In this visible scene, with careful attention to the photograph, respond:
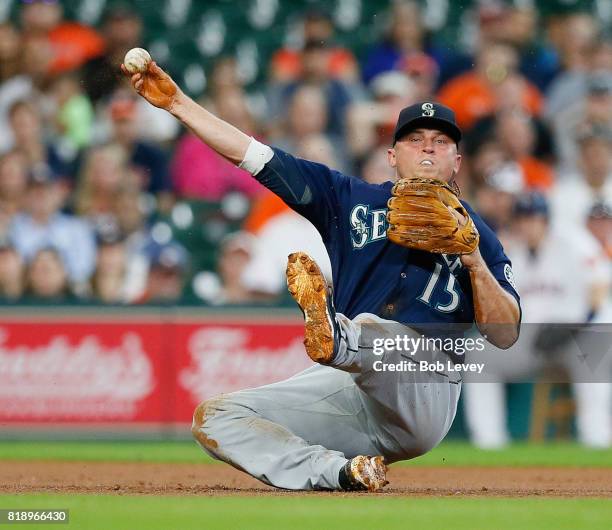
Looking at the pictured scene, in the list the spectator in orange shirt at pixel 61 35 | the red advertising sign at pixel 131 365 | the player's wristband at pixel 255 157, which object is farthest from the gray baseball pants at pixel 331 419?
the spectator in orange shirt at pixel 61 35

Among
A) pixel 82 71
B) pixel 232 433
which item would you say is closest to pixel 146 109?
pixel 82 71

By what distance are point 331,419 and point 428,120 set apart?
140cm

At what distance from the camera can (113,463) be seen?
809 centimetres

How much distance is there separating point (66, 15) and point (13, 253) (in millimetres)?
3081

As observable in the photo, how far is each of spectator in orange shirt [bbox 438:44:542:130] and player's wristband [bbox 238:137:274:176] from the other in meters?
5.92

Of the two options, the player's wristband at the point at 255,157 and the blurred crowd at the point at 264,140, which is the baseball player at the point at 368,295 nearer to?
the player's wristband at the point at 255,157

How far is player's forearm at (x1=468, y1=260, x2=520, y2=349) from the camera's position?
17.9 feet

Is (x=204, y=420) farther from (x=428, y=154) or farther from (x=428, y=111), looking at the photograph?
(x=428, y=111)

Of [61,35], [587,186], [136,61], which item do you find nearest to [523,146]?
[587,186]

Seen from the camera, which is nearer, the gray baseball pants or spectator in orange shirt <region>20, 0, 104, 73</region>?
the gray baseball pants

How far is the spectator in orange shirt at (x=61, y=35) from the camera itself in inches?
466

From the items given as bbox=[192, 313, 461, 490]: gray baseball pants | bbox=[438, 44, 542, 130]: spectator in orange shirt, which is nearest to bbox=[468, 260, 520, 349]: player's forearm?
bbox=[192, 313, 461, 490]: gray baseball pants

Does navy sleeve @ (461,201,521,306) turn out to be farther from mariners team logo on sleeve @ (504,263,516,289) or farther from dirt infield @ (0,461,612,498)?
dirt infield @ (0,461,612,498)

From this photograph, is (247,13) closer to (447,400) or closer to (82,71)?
(82,71)
